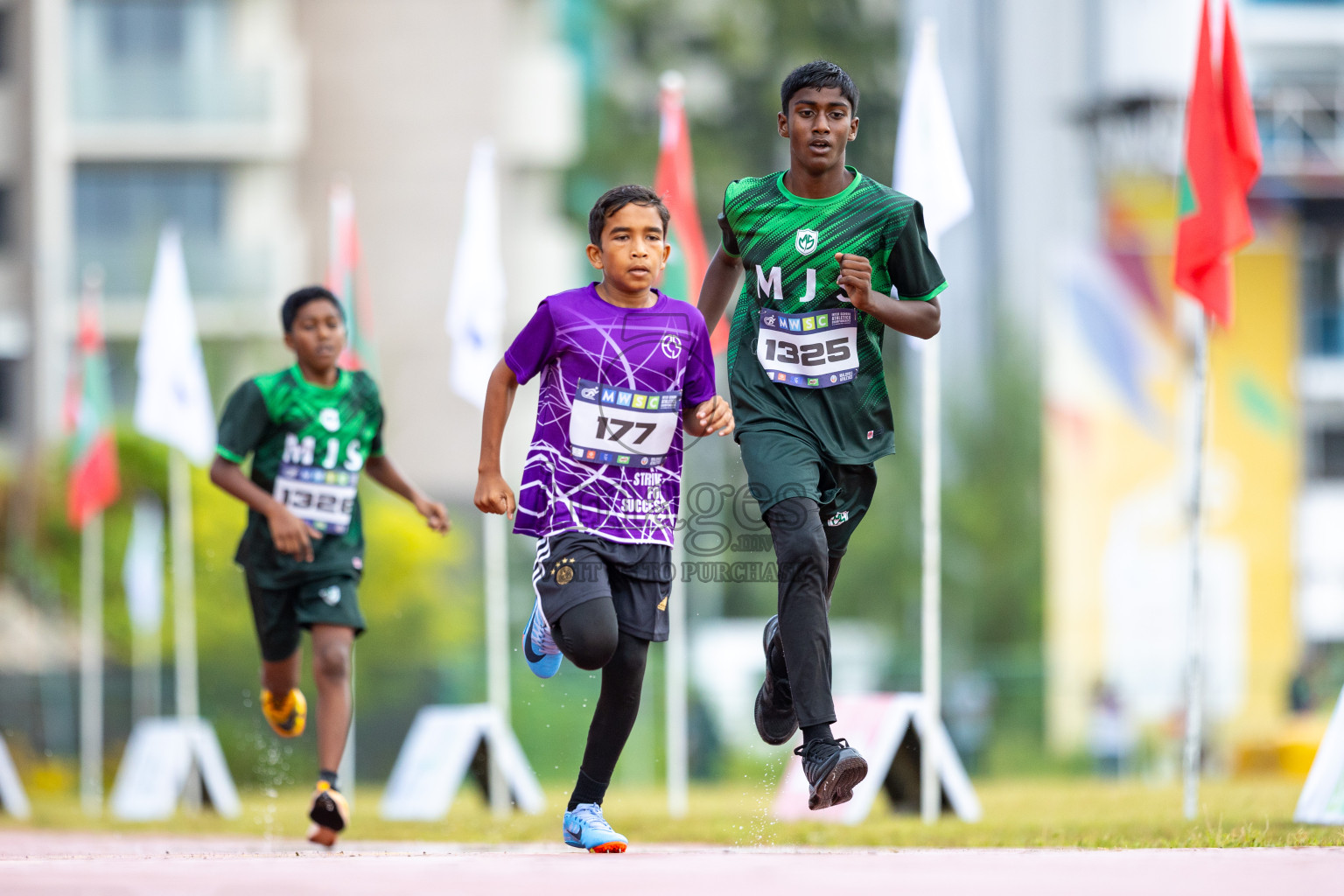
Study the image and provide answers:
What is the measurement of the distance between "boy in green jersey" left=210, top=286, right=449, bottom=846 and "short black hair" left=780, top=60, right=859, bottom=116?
2.92m

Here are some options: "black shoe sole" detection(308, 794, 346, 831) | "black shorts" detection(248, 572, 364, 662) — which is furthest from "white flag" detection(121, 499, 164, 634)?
"black shoe sole" detection(308, 794, 346, 831)

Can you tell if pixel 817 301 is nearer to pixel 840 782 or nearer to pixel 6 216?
pixel 840 782

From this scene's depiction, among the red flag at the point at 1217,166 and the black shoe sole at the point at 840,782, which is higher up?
the red flag at the point at 1217,166

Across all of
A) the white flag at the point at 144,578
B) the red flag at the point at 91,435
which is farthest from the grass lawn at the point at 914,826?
the white flag at the point at 144,578

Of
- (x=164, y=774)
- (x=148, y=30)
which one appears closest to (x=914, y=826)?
(x=164, y=774)

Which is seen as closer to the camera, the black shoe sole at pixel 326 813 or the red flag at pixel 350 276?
the black shoe sole at pixel 326 813

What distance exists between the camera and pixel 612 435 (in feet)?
21.1

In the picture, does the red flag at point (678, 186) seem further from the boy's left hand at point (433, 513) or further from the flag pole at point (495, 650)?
the boy's left hand at point (433, 513)

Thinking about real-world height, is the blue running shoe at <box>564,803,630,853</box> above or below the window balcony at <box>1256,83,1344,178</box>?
below

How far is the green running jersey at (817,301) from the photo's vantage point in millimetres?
6613

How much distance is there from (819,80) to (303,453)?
327 cm

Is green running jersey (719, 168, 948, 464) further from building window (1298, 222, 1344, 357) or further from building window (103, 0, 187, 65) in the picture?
building window (103, 0, 187, 65)

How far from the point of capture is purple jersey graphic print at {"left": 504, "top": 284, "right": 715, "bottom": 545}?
645 centimetres

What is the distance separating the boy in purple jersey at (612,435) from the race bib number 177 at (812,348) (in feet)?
0.78
